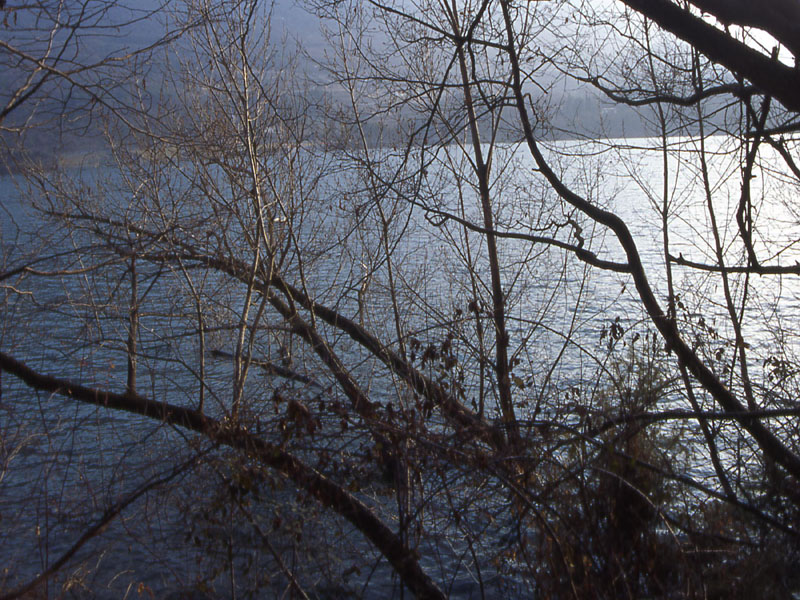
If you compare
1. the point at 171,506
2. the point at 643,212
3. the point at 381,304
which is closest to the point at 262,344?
the point at 381,304

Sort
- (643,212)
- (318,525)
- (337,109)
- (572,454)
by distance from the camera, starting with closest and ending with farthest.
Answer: (572,454) < (318,525) < (337,109) < (643,212)

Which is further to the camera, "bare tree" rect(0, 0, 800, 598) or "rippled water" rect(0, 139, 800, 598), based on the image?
"rippled water" rect(0, 139, 800, 598)

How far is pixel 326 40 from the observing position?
478 inches

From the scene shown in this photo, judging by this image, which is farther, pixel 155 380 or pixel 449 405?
pixel 155 380

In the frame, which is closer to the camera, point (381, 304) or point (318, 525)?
point (318, 525)

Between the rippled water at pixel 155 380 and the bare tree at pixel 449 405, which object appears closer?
the bare tree at pixel 449 405

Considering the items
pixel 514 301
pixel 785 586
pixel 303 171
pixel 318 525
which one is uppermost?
pixel 303 171

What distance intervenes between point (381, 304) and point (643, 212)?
25.4 meters

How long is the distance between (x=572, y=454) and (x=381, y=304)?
7.74 meters

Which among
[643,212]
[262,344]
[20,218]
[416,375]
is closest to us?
[416,375]

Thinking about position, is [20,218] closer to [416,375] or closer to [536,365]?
[536,365]

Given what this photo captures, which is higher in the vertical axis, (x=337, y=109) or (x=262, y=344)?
(x=337, y=109)

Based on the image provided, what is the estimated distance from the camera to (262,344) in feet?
36.5

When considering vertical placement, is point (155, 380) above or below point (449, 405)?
above
